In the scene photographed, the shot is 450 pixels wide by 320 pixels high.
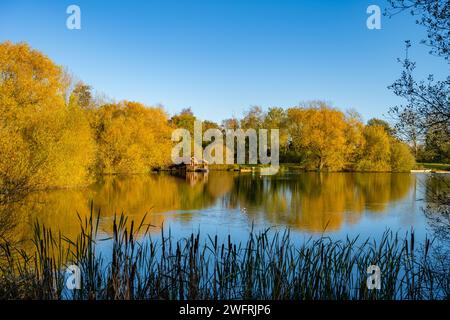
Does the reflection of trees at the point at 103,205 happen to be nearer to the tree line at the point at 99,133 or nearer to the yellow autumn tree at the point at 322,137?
the tree line at the point at 99,133

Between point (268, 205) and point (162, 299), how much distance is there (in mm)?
12775

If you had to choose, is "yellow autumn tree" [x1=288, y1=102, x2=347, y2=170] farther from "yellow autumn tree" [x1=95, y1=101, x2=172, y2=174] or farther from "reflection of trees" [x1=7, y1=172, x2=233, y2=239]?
"reflection of trees" [x1=7, y1=172, x2=233, y2=239]

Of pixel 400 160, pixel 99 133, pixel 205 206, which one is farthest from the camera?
pixel 400 160

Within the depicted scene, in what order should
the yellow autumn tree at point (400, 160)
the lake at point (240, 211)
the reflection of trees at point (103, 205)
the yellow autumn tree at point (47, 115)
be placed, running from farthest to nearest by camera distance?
1. the yellow autumn tree at point (400, 160)
2. the yellow autumn tree at point (47, 115)
3. the reflection of trees at point (103, 205)
4. the lake at point (240, 211)

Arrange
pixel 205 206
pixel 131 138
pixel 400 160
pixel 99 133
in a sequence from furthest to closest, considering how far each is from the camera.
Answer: pixel 400 160 < pixel 131 138 < pixel 99 133 < pixel 205 206

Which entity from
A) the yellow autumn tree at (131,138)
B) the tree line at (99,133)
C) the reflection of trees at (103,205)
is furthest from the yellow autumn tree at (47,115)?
the yellow autumn tree at (131,138)

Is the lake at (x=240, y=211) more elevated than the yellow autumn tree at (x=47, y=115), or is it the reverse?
the yellow autumn tree at (x=47, y=115)

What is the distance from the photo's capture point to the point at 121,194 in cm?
1975

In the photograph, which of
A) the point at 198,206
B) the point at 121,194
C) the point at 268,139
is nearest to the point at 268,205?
the point at 198,206

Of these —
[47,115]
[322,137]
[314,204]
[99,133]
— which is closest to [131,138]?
[99,133]

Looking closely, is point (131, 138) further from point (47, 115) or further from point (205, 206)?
point (205, 206)

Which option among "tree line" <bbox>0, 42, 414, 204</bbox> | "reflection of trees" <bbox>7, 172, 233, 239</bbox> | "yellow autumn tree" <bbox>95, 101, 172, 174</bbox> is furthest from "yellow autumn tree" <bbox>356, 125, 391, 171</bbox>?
"reflection of trees" <bbox>7, 172, 233, 239</bbox>

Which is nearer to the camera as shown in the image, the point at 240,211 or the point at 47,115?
the point at 240,211
